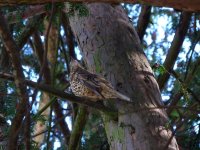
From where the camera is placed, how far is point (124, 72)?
10.9 ft

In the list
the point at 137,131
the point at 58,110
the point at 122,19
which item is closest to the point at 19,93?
the point at 137,131

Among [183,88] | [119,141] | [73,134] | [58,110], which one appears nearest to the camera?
[183,88]

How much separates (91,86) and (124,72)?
392 millimetres

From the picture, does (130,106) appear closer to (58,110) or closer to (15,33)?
(15,33)

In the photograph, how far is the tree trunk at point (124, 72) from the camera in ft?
9.91

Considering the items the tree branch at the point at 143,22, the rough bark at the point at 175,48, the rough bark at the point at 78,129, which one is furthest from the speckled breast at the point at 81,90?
the tree branch at the point at 143,22

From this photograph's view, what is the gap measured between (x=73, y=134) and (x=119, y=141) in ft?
2.10

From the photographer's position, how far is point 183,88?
2852mm

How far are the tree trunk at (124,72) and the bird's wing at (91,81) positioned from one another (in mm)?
61

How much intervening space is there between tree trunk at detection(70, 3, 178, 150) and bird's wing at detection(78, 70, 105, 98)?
0.06 m

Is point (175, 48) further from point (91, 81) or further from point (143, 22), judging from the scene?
point (91, 81)

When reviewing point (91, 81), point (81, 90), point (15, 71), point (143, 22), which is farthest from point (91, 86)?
point (15, 71)

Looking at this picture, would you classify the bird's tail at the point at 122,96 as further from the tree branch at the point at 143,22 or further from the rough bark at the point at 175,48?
the tree branch at the point at 143,22

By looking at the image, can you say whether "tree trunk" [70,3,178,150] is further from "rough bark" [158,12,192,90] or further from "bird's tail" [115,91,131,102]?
"rough bark" [158,12,192,90]
